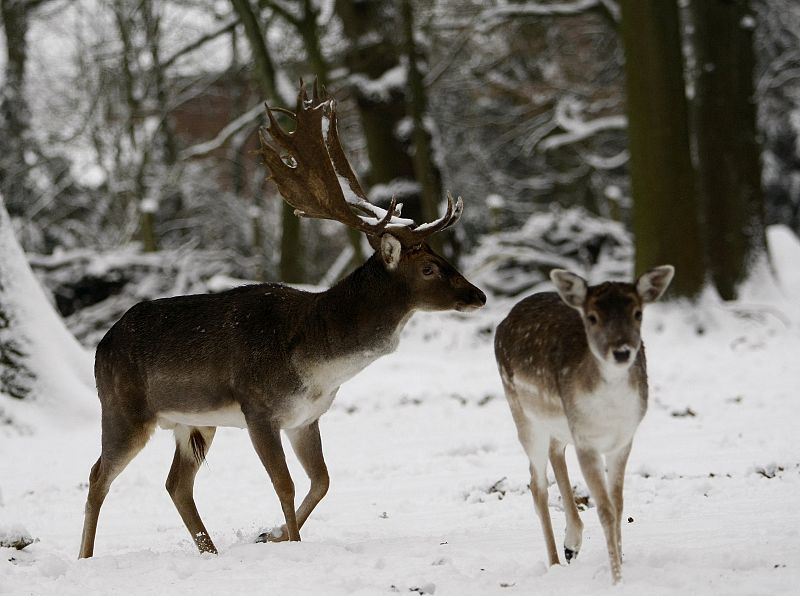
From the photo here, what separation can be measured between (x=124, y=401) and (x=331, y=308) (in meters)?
1.31

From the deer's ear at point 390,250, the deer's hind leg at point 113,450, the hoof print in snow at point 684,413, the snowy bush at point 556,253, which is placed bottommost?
the snowy bush at point 556,253

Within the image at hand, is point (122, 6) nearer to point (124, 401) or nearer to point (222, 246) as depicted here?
point (222, 246)

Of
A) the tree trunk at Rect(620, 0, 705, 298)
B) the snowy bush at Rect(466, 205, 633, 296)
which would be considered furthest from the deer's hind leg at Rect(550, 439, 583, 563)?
the snowy bush at Rect(466, 205, 633, 296)

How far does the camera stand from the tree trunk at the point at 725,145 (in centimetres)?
1537

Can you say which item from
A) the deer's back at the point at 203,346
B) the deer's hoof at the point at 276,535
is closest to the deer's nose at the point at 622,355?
the deer's back at the point at 203,346

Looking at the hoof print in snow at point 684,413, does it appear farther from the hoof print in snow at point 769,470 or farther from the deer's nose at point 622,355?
the deer's nose at point 622,355

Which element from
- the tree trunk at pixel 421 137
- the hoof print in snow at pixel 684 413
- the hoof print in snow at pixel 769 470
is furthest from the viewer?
the tree trunk at pixel 421 137

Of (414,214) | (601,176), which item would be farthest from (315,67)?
(601,176)

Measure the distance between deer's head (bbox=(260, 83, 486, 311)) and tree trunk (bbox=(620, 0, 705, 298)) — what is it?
24.4 ft

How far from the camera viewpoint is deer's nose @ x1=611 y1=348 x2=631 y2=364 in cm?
423

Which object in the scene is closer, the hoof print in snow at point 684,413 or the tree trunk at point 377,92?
the hoof print in snow at point 684,413

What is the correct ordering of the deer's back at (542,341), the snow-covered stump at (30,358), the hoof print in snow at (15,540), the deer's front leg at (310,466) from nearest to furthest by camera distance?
the deer's back at (542,341) → the hoof print in snow at (15,540) → the deer's front leg at (310,466) → the snow-covered stump at (30,358)

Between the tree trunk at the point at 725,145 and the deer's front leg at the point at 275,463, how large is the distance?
11.1 m

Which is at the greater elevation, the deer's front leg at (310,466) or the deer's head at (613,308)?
the deer's head at (613,308)
